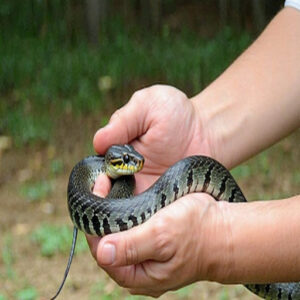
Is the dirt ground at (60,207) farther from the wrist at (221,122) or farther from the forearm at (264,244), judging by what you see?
the forearm at (264,244)

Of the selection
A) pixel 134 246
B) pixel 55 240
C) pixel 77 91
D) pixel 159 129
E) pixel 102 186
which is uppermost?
pixel 159 129

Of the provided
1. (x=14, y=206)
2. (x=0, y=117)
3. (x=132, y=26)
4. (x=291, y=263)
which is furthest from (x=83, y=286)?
(x=132, y=26)

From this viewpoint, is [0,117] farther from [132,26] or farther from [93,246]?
[93,246]

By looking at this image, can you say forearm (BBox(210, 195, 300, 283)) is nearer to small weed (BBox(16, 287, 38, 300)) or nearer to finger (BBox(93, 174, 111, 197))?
finger (BBox(93, 174, 111, 197))

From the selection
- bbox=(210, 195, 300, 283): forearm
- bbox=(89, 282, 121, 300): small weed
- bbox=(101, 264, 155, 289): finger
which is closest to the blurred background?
bbox=(89, 282, 121, 300): small weed

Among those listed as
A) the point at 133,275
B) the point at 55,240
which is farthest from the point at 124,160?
the point at 55,240

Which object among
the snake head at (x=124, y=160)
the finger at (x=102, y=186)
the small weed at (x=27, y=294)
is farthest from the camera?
the small weed at (x=27, y=294)

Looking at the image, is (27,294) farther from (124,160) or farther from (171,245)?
(171,245)

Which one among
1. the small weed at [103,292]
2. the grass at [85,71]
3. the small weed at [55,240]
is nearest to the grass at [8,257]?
the small weed at [55,240]
